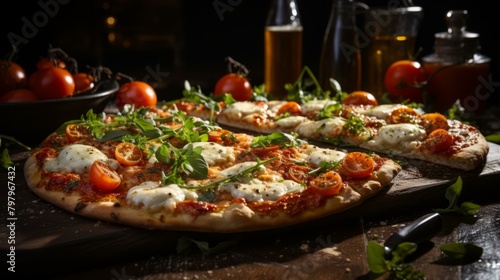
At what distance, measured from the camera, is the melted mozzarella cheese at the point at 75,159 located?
281 cm

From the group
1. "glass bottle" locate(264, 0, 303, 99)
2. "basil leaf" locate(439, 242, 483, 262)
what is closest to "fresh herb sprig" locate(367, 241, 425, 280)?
"basil leaf" locate(439, 242, 483, 262)

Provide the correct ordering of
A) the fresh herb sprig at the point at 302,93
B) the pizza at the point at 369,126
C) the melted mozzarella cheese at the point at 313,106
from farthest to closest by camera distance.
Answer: the fresh herb sprig at the point at 302,93, the melted mozzarella cheese at the point at 313,106, the pizza at the point at 369,126

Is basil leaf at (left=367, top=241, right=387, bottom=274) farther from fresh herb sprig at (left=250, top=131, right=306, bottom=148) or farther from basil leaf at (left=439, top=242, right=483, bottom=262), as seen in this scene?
fresh herb sprig at (left=250, top=131, right=306, bottom=148)

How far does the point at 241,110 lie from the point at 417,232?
190 centimetres

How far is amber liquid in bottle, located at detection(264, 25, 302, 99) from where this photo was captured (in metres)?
4.58

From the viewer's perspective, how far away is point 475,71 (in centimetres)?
414

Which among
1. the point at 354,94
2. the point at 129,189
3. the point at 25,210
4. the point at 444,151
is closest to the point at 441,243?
the point at 444,151

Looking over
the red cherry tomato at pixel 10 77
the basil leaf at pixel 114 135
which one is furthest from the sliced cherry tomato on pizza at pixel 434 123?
the red cherry tomato at pixel 10 77

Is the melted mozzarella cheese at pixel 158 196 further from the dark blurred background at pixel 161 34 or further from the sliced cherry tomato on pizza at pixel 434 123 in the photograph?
the dark blurred background at pixel 161 34

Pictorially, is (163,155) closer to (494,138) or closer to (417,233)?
(417,233)

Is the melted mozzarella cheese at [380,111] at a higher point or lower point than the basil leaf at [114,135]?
lower

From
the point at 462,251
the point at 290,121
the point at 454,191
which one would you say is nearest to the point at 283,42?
the point at 290,121

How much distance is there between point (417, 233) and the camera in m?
2.25

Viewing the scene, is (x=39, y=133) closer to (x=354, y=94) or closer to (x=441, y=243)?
(x=354, y=94)
